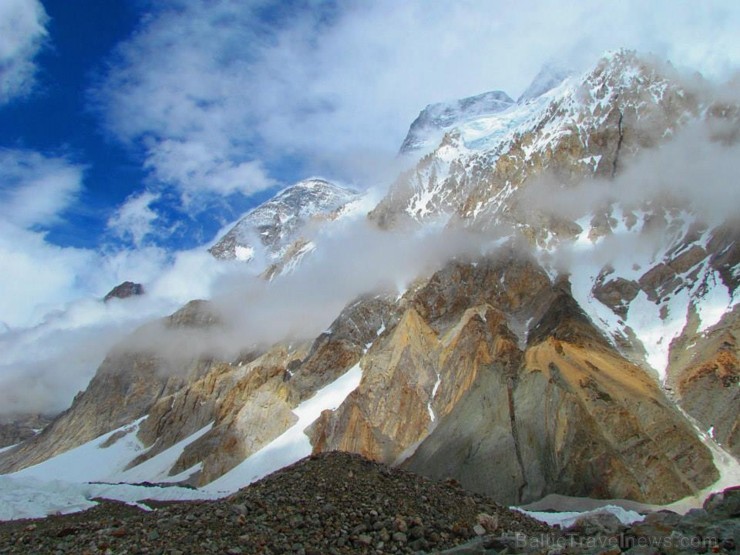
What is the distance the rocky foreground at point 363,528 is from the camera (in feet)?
40.7

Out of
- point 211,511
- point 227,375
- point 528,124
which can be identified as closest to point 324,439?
point 227,375

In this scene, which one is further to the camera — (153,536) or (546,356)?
(546,356)

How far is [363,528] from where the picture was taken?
1470 cm

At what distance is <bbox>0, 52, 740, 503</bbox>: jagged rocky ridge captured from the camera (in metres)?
70.5

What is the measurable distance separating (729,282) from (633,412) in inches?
1496

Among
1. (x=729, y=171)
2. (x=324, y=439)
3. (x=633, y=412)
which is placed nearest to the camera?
(x=633, y=412)

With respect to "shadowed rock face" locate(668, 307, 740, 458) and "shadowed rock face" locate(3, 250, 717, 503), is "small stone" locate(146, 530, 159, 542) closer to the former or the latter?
"shadowed rock face" locate(3, 250, 717, 503)

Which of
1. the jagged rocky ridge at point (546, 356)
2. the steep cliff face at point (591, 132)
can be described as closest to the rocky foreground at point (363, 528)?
the jagged rocky ridge at point (546, 356)

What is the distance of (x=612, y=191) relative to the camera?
142250mm

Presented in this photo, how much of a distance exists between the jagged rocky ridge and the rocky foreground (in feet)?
169

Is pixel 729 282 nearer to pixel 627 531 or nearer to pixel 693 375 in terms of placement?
pixel 693 375

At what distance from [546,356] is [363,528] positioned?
72.9 m

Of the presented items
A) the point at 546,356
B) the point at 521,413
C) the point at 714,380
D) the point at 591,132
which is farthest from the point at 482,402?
the point at 591,132

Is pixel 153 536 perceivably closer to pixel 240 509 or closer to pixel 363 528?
pixel 240 509
